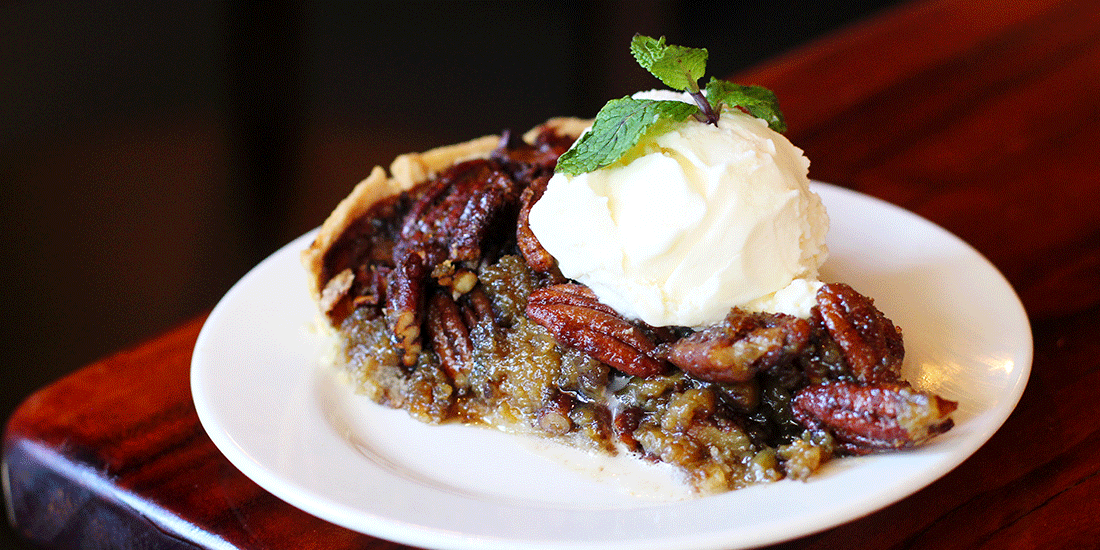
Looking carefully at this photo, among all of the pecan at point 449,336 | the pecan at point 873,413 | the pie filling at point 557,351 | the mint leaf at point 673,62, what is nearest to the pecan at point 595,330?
the pie filling at point 557,351

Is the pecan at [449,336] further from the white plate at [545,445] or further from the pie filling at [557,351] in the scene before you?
the white plate at [545,445]

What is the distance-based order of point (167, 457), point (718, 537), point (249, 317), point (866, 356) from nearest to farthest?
point (718, 537), point (866, 356), point (167, 457), point (249, 317)

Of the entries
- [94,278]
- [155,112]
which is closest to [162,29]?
[155,112]

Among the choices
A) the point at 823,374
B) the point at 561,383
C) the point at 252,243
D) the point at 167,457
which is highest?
the point at 823,374

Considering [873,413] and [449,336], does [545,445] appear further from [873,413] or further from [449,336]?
[873,413]

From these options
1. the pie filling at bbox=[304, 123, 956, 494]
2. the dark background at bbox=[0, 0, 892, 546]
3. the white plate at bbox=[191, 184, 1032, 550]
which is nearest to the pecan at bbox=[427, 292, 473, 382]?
the pie filling at bbox=[304, 123, 956, 494]

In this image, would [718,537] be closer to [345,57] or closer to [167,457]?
[167,457]

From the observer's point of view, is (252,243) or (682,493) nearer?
(682,493)
